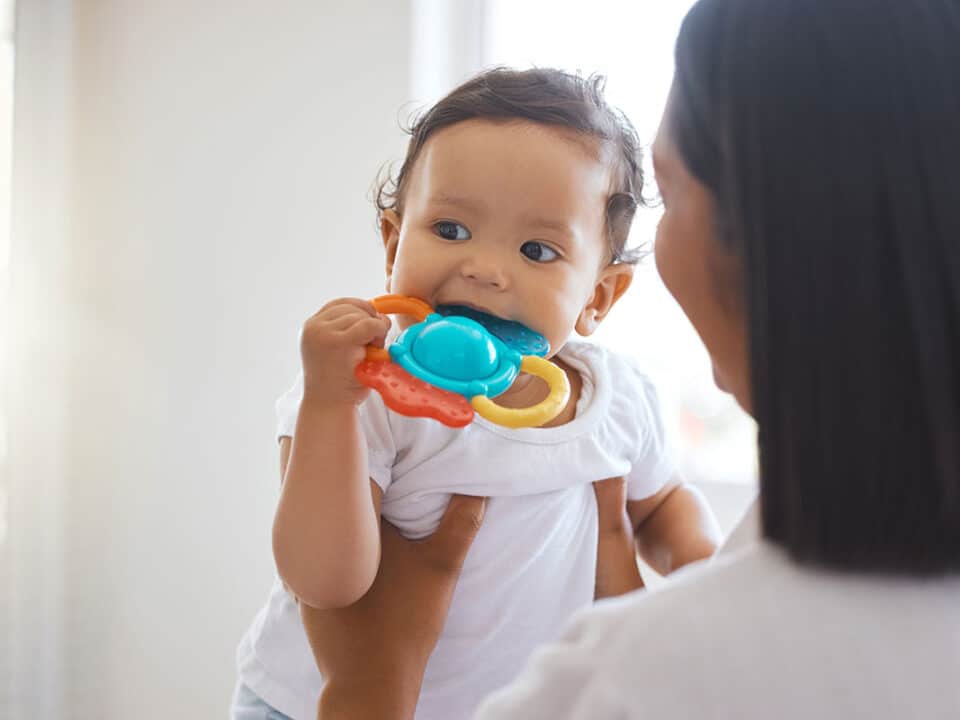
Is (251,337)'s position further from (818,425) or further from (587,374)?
(818,425)

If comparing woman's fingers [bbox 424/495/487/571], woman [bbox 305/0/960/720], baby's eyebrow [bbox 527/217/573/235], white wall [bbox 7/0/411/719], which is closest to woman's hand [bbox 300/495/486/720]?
woman's fingers [bbox 424/495/487/571]

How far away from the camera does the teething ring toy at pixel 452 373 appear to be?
65 cm

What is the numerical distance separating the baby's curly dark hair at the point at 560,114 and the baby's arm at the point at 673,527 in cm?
25

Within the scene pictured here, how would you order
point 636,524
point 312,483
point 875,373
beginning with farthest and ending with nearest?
1. point 636,524
2. point 312,483
3. point 875,373

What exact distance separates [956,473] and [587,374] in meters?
0.56

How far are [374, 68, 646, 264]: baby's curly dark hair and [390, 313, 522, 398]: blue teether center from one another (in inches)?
8.8

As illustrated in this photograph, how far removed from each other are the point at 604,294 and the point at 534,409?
0.29 metres

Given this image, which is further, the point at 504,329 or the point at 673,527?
the point at 673,527

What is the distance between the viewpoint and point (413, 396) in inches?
25.8

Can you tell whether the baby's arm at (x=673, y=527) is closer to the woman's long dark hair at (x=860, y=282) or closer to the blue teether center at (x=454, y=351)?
the blue teether center at (x=454, y=351)

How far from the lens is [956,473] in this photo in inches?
15.2

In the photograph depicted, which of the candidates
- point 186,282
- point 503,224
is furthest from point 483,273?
point 186,282

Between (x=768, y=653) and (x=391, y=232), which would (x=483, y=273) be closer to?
(x=391, y=232)

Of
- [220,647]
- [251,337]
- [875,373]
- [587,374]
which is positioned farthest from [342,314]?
[220,647]
